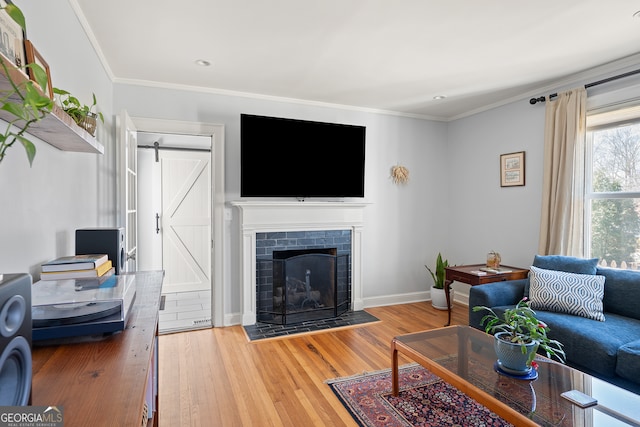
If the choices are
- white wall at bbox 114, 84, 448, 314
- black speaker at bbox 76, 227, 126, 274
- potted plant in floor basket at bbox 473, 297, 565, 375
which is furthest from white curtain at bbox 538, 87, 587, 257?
black speaker at bbox 76, 227, 126, 274

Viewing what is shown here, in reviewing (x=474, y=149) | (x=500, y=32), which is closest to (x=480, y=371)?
(x=500, y=32)

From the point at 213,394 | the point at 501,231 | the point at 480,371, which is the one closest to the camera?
the point at 480,371

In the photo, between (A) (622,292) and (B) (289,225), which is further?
(B) (289,225)

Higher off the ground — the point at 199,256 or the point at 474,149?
the point at 474,149

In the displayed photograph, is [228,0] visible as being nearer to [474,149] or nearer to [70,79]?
[70,79]

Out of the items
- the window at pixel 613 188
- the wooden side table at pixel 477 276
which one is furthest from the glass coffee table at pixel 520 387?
the window at pixel 613 188

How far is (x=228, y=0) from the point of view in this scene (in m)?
1.99

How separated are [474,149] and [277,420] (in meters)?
3.71

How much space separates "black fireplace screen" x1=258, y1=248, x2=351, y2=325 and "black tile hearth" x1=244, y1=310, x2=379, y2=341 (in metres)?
0.09

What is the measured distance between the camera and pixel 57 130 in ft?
4.15

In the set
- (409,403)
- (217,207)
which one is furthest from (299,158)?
(409,403)

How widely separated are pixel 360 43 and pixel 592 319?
2.61 metres

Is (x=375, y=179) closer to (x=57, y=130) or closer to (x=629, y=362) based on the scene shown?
(x=629, y=362)

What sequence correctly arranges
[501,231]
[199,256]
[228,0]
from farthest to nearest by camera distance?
[199,256], [501,231], [228,0]
